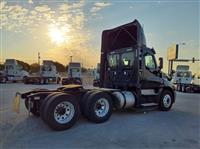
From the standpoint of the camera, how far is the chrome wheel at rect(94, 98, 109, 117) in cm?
830

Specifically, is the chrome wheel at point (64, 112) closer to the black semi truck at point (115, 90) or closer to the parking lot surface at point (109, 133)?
the black semi truck at point (115, 90)

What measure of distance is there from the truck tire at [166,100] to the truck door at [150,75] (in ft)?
1.48

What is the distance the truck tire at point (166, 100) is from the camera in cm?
1091

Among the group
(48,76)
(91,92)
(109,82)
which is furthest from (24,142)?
(48,76)

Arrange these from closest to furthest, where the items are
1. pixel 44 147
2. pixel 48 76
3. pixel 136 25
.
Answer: pixel 44 147 < pixel 136 25 < pixel 48 76

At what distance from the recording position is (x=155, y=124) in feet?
27.0

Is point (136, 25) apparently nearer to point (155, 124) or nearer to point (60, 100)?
point (155, 124)

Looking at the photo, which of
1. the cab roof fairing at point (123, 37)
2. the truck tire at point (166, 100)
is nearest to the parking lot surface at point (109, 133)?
the truck tire at point (166, 100)

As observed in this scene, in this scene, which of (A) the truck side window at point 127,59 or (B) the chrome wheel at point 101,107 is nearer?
(B) the chrome wheel at point 101,107

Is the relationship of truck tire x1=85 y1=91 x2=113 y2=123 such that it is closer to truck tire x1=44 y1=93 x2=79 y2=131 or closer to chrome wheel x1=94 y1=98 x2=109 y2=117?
chrome wheel x1=94 y1=98 x2=109 y2=117

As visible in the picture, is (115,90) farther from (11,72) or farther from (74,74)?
(11,72)

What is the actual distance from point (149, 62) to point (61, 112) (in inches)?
187

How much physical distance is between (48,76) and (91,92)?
27.4 m

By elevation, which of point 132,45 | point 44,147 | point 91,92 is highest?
point 132,45
